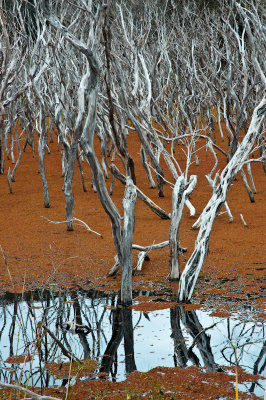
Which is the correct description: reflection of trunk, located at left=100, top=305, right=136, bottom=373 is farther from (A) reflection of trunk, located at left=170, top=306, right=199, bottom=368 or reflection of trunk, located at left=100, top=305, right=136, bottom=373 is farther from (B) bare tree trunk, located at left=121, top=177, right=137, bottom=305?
(A) reflection of trunk, located at left=170, top=306, right=199, bottom=368

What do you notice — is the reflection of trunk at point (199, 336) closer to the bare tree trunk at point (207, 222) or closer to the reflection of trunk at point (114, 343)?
the bare tree trunk at point (207, 222)

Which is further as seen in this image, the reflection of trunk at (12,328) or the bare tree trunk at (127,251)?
the bare tree trunk at (127,251)

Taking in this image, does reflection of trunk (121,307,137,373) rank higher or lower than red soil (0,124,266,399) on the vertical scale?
lower

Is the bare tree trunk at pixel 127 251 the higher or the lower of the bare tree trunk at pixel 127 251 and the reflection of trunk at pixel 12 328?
the higher

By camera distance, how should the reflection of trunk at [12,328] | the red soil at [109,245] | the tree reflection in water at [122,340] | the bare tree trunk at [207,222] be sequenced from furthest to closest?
the red soil at [109,245] < the bare tree trunk at [207,222] < the reflection of trunk at [12,328] < the tree reflection in water at [122,340]

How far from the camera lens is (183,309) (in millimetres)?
4500

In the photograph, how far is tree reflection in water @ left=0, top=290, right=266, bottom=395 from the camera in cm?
346

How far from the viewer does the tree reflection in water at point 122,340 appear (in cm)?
346

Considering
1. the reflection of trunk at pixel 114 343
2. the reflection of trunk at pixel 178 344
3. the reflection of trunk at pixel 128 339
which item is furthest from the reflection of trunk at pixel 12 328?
the reflection of trunk at pixel 178 344

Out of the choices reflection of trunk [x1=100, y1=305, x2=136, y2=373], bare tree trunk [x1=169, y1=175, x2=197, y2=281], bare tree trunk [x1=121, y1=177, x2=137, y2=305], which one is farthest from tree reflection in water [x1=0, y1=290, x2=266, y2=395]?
bare tree trunk [x1=169, y1=175, x2=197, y2=281]

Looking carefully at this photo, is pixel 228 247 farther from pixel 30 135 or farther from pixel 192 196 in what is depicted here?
pixel 30 135

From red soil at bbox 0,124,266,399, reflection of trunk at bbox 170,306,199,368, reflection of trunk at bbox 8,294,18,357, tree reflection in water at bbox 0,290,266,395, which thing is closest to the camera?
tree reflection in water at bbox 0,290,266,395

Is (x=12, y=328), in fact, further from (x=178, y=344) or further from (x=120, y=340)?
(x=178, y=344)

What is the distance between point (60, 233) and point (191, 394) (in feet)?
17.5
